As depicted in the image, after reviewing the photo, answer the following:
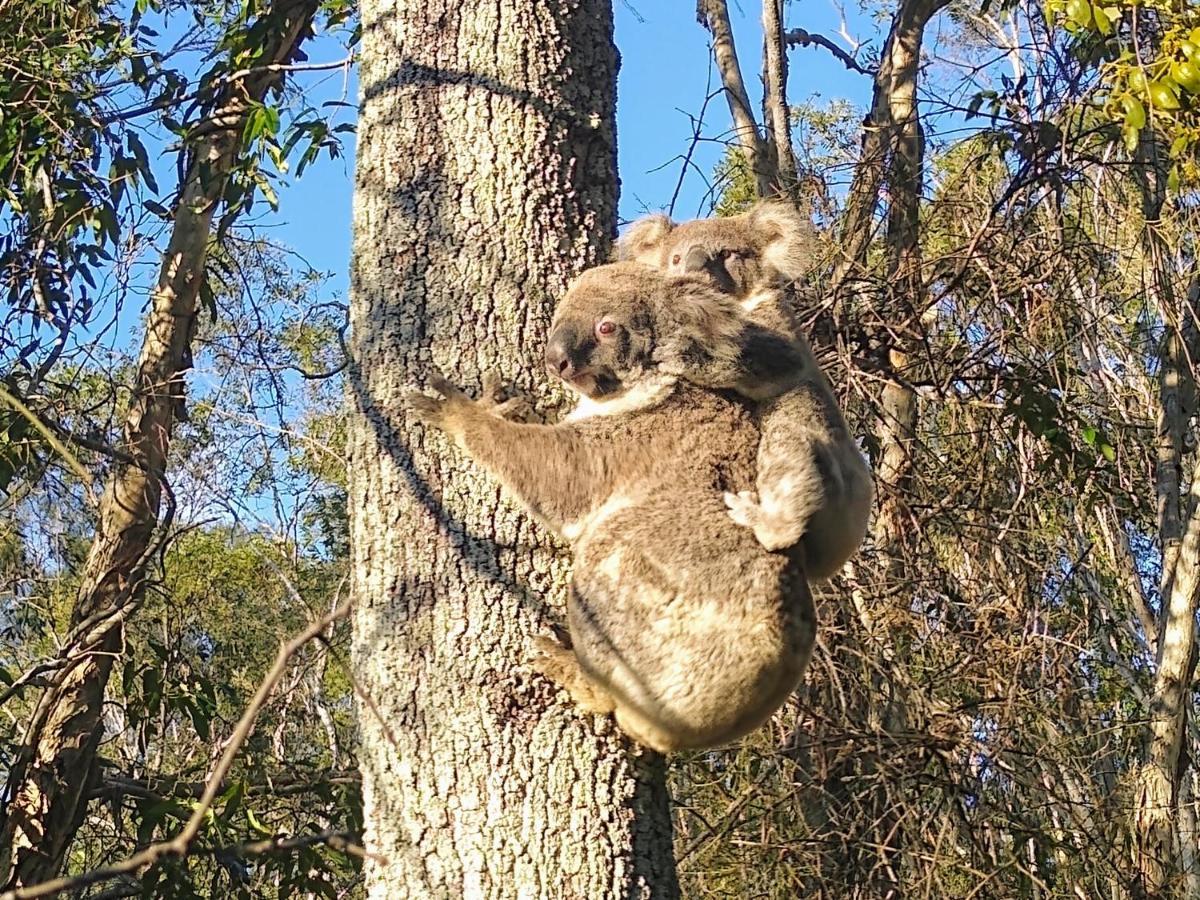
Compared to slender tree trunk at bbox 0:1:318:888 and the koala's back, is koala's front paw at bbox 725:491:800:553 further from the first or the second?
slender tree trunk at bbox 0:1:318:888

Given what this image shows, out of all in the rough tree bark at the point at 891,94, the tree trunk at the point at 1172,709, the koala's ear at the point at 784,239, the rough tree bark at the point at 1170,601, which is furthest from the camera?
the tree trunk at the point at 1172,709

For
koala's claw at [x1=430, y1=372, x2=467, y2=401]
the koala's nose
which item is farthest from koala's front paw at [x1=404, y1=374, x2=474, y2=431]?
the koala's nose

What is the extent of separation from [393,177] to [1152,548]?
11085 millimetres

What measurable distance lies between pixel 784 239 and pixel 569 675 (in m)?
2.07

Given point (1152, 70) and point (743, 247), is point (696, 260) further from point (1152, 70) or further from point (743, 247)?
point (1152, 70)

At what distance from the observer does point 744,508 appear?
2752mm

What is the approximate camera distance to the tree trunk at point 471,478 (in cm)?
236

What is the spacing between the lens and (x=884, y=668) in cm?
492

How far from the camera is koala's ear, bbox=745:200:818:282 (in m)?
4.07

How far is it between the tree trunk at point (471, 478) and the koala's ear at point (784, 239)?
1.23 meters

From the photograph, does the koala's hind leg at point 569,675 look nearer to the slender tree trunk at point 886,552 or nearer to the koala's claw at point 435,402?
the koala's claw at point 435,402

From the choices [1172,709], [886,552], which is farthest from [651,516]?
[1172,709]

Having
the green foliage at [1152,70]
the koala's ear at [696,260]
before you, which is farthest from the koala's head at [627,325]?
the green foliage at [1152,70]

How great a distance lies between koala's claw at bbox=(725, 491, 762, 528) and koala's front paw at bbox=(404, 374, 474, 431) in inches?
23.4
